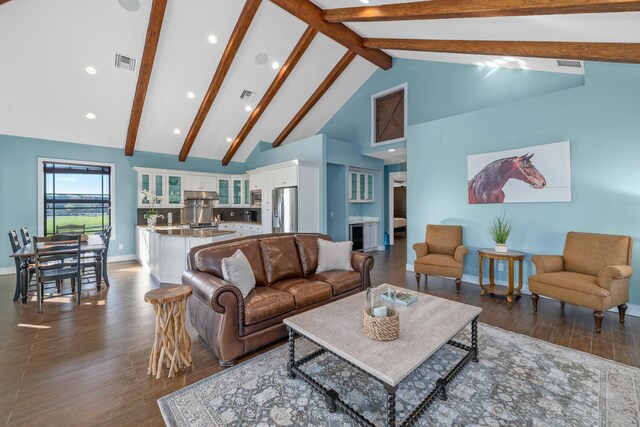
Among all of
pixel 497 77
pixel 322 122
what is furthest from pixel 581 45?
pixel 322 122

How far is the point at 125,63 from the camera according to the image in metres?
4.78

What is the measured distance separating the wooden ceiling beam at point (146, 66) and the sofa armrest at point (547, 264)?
621cm

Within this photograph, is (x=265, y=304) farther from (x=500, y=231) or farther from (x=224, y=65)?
(x=224, y=65)


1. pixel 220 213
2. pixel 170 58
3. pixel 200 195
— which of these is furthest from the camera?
pixel 220 213

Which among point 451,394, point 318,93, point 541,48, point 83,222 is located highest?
point 318,93

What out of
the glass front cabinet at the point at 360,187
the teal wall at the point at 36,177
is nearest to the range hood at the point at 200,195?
the teal wall at the point at 36,177

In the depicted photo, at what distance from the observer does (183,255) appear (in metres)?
4.65

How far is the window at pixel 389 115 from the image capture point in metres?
6.48

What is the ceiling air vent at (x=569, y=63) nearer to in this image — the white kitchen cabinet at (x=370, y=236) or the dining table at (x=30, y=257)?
Answer: the white kitchen cabinet at (x=370, y=236)

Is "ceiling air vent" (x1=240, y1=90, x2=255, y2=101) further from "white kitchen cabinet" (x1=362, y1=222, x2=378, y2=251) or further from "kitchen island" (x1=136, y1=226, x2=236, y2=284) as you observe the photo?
"white kitchen cabinet" (x1=362, y1=222, x2=378, y2=251)

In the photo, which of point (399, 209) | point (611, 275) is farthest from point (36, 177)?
point (399, 209)

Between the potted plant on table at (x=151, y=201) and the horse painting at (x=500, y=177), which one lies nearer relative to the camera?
the horse painting at (x=500, y=177)

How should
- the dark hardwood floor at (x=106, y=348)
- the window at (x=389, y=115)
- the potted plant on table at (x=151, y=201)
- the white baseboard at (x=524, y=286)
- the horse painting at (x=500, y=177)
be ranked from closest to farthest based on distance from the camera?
the dark hardwood floor at (x=106, y=348) → the white baseboard at (x=524, y=286) → the horse painting at (x=500, y=177) → the window at (x=389, y=115) → the potted plant on table at (x=151, y=201)

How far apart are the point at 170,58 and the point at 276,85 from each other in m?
2.12
